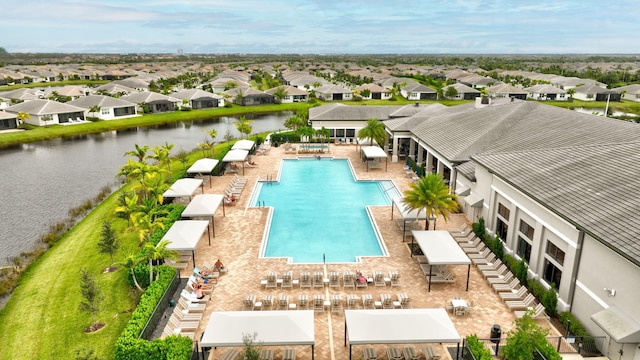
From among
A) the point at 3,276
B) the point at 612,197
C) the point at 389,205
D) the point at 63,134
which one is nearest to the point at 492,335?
the point at 612,197

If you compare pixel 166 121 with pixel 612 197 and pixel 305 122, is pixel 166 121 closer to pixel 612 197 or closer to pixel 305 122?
pixel 305 122

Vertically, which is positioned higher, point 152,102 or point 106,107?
point 152,102

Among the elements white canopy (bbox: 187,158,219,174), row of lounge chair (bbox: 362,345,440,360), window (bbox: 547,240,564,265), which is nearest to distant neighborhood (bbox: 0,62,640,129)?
white canopy (bbox: 187,158,219,174)

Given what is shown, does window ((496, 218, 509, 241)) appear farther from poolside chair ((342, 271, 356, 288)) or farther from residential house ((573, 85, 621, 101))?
residential house ((573, 85, 621, 101))

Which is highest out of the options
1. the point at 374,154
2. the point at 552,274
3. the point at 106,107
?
the point at 106,107

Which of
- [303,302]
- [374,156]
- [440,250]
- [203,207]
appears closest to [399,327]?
[303,302]

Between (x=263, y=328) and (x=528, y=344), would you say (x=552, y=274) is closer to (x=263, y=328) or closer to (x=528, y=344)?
(x=528, y=344)

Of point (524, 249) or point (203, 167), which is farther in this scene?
point (203, 167)
